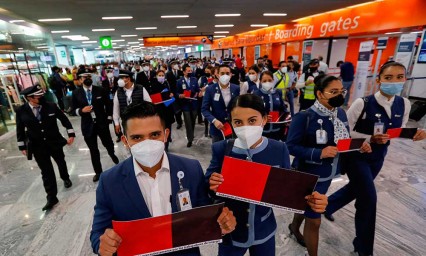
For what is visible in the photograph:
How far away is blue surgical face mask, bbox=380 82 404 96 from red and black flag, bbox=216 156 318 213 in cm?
170

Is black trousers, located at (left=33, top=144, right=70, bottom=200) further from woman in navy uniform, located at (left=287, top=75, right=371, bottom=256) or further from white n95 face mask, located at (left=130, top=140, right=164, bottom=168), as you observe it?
woman in navy uniform, located at (left=287, top=75, right=371, bottom=256)

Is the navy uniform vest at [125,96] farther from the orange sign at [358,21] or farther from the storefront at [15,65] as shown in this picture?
the orange sign at [358,21]

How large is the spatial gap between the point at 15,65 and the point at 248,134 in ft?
34.1

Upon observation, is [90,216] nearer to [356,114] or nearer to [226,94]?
[226,94]

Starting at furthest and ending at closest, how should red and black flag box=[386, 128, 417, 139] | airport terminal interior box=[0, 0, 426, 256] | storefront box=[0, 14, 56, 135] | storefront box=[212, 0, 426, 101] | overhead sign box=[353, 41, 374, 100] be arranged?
overhead sign box=[353, 41, 374, 100]
storefront box=[212, 0, 426, 101]
storefront box=[0, 14, 56, 135]
airport terminal interior box=[0, 0, 426, 256]
red and black flag box=[386, 128, 417, 139]

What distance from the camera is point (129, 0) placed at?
7.40 meters

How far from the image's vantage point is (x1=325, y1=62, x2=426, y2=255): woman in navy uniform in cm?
224

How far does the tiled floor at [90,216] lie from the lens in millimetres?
2619

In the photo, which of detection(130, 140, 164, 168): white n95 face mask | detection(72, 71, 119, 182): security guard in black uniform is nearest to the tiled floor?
detection(72, 71, 119, 182): security guard in black uniform

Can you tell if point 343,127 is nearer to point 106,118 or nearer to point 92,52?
point 106,118

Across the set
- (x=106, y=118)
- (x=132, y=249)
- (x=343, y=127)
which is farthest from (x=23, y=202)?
(x=343, y=127)

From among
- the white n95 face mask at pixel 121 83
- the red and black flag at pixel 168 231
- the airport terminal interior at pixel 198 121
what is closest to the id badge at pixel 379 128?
the airport terminal interior at pixel 198 121

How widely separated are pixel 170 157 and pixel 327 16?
43.1 feet

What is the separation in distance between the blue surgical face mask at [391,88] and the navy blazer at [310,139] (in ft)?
2.03
